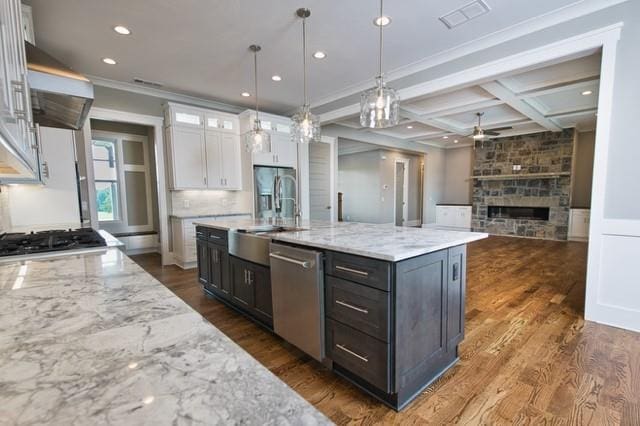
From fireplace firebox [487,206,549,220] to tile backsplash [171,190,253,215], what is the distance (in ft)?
22.6

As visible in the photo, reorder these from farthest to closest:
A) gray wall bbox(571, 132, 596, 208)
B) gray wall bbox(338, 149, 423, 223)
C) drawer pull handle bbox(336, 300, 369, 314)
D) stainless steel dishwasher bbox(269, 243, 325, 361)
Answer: gray wall bbox(338, 149, 423, 223)
gray wall bbox(571, 132, 596, 208)
stainless steel dishwasher bbox(269, 243, 325, 361)
drawer pull handle bbox(336, 300, 369, 314)

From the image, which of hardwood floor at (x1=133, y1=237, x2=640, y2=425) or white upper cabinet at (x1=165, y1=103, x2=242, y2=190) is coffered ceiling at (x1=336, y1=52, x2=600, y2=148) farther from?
hardwood floor at (x1=133, y1=237, x2=640, y2=425)

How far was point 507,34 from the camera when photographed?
292 centimetres

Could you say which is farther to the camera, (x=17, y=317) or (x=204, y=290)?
(x=204, y=290)

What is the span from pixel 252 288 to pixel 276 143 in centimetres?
335

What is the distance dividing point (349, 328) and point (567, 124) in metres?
7.77

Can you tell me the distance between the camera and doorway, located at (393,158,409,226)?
29.2 feet

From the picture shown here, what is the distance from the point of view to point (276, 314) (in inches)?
87.1

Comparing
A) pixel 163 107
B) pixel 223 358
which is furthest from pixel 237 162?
pixel 223 358

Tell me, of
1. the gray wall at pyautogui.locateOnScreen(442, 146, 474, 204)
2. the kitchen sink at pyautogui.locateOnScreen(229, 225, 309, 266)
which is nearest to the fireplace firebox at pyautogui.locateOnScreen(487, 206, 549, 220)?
the gray wall at pyautogui.locateOnScreen(442, 146, 474, 204)

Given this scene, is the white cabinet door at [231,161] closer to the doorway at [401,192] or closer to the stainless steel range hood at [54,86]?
the stainless steel range hood at [54,86]

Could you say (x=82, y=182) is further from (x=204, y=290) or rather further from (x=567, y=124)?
(x=567, y=124)

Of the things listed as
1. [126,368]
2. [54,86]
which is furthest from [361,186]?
[126,368]

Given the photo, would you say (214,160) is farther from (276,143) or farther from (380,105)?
(380,105)
